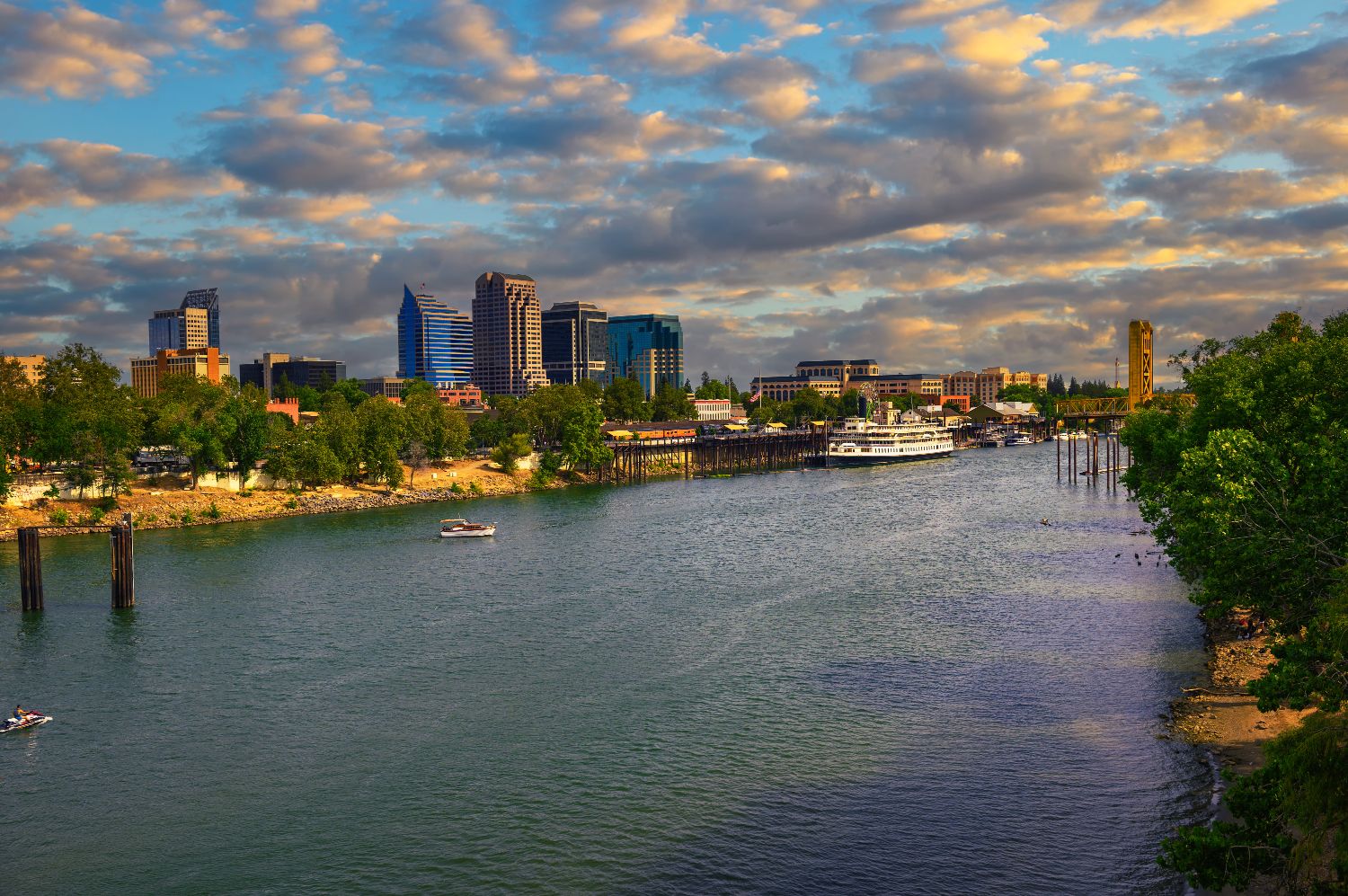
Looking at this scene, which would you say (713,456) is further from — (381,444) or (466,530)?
(466,530)

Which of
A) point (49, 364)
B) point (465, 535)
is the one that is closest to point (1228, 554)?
point (465, 535)

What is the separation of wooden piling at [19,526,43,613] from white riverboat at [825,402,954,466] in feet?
437

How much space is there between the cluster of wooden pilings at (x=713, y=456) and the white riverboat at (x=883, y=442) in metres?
5.55

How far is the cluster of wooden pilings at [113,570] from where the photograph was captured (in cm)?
5684

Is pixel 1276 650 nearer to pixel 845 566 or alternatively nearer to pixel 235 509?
pixel 845 566

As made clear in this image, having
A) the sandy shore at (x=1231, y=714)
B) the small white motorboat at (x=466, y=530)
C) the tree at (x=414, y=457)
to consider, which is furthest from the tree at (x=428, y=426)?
the sandy shore at (x=1231, y=714)

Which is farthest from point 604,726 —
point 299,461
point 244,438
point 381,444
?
point 381,444

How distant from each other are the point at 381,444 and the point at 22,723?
8054 centimetres

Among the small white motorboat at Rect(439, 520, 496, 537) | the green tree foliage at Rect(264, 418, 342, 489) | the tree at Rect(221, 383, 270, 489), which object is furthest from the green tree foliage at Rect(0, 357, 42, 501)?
the small white motorboat at Rect(439, 520, 496, 537)

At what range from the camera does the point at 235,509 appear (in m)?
101

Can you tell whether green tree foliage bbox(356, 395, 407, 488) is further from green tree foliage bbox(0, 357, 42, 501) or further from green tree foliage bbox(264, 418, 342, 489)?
green tree foliage bbox(0, 357, 42, 501)

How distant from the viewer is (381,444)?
117125 millimetres

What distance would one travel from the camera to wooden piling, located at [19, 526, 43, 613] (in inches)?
2234

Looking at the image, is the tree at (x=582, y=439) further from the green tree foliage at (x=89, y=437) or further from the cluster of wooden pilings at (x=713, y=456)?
the green tree foliage at (x=89, y=437)
